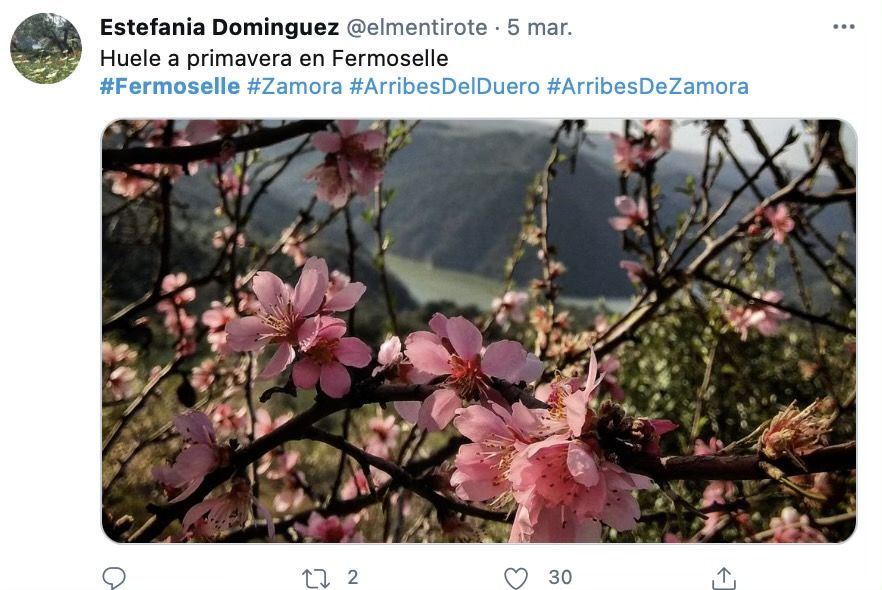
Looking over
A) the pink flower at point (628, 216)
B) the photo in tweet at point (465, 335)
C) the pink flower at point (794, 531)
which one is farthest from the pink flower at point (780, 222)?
the pink flower at point (794, 531)

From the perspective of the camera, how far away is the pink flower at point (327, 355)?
0.43 metres

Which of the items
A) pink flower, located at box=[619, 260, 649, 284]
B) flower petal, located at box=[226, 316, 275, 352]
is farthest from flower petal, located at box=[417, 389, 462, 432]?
pink flower, located at box=[619, 260, 649, 284]

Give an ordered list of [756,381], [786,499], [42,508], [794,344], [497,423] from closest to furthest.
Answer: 1. [497,423]
2. [42,508]
3. [786,499]
4. [756,381]
5. [794,344]

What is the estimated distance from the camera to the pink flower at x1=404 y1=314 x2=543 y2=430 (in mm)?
411

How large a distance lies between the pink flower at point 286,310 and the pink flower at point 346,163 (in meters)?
0.22

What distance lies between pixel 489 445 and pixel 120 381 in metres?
0.67

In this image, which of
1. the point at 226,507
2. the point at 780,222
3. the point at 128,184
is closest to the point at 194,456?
the point at 226,507

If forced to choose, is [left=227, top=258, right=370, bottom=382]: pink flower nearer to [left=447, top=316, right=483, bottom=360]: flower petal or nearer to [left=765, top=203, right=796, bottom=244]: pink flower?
[left=447, top=316, right=483, bottom=360]: flower petal

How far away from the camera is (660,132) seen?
2.65 ft
